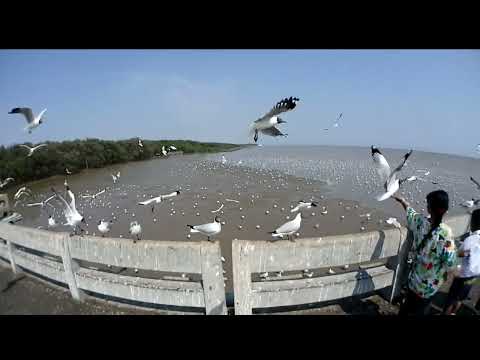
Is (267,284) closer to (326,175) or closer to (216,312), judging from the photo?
(216,312)

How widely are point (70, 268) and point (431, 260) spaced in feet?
14.6

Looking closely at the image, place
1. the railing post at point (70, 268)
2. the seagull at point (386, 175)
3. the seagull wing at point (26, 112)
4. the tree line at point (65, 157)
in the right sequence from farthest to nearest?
the tree line at point (65, 157) → the seagull wing at point (26, 112) → the railing post at point (70, 268) → the seagull at point (386, 175)

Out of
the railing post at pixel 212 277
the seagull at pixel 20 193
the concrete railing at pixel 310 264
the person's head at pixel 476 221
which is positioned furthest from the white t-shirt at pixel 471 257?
the seagull at pixel 20 193

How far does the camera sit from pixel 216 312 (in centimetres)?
291

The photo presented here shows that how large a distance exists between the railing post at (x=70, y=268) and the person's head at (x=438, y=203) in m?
4.36

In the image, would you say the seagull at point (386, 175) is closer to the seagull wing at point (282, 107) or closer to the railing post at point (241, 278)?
the seagull wing at point (282, 107)

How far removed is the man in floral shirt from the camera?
7.07 ft

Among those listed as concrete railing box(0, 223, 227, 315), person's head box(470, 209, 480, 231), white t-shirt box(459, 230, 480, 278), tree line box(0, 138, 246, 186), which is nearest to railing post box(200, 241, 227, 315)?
concrete railing box(0, 223, 227, 315)

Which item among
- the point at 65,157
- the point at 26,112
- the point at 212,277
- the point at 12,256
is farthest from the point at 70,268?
the point at 65,157

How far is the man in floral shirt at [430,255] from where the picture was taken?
7.07 feet

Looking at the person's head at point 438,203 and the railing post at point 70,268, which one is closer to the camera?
the person's head at point 438,203

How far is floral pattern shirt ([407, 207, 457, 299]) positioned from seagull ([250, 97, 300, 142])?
2043 millimetres

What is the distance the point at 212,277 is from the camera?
282 cm
